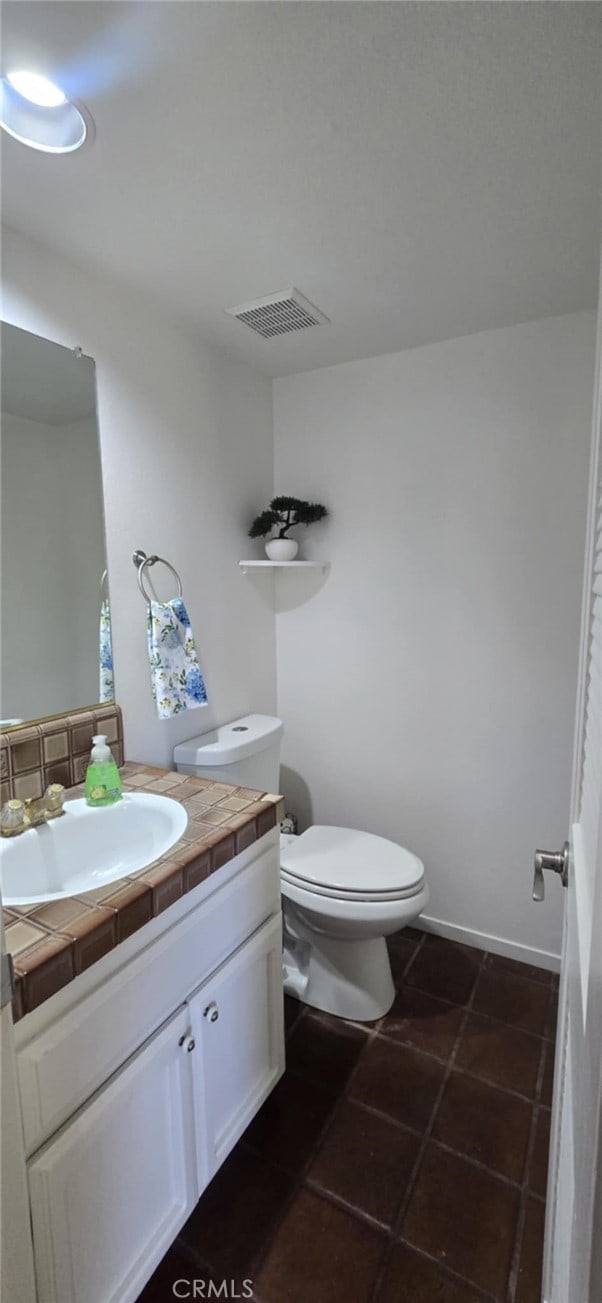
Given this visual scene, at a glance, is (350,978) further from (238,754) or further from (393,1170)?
(238,754)

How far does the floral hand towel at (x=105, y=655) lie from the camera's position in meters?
1.42

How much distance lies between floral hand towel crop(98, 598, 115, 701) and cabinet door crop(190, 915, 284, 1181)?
2.38 feet

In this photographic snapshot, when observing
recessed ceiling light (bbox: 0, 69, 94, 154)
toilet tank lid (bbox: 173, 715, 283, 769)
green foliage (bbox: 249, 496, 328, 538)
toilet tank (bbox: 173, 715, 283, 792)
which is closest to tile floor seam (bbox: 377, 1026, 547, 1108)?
toilet tank (bbox: 173, 715, 283, 792)

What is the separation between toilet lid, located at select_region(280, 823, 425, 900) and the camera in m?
1.49

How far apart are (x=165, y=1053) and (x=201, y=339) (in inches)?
74.4

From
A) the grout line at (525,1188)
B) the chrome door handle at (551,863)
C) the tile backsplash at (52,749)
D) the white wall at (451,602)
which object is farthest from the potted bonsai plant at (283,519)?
the grout line at (525,1188)

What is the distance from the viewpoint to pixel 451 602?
183cm

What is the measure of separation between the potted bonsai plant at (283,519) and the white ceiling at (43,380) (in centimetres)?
72

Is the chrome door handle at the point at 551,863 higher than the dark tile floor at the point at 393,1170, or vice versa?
the chrome door handle at the point at 551,863

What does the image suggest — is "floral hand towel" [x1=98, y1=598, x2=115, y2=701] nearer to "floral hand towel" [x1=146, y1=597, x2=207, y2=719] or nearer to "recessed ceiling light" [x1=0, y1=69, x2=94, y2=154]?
"floral hand towel" [x1=146, y1=597, x2=207, y2=719]

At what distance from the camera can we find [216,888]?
42.7 inches

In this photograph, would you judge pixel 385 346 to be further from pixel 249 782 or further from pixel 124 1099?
pixel 124 1099

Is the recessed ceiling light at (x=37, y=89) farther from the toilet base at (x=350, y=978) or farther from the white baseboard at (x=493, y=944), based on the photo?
the white baseboard at (x=493, y=944)
